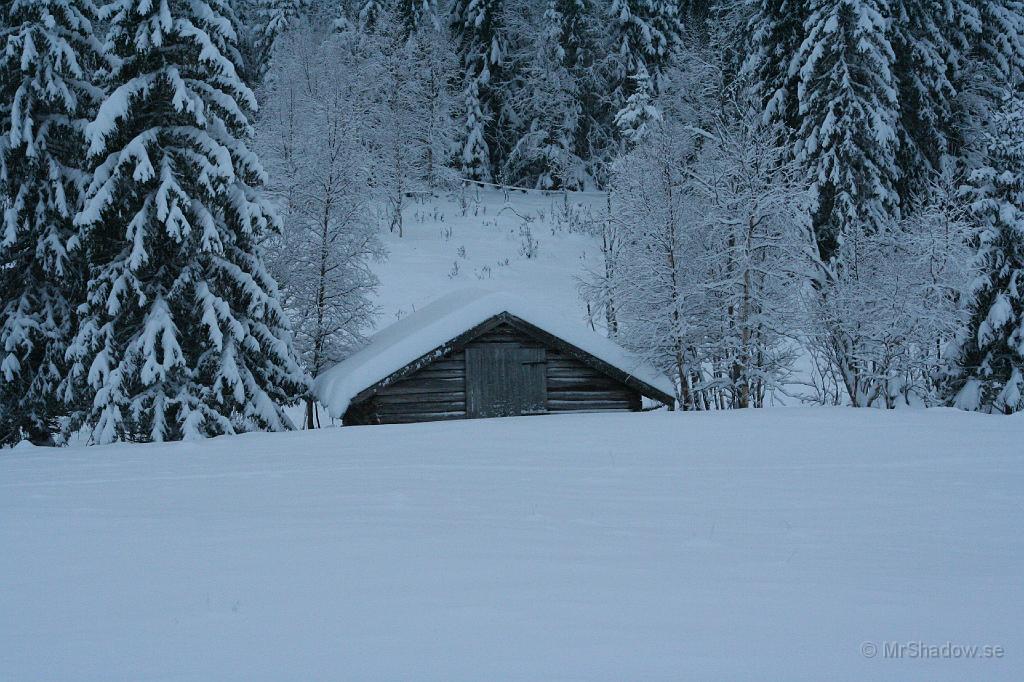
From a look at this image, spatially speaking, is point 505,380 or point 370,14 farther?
point 370,14

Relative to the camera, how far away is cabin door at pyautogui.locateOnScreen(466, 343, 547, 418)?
1744 centimetres

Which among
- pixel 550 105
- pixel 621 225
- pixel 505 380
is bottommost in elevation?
pixel 505 380

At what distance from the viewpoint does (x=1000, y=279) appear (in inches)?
742

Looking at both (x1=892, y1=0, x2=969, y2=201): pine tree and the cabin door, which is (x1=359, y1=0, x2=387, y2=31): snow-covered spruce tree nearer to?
(x1=892, y1=0, x2=969, y2=201): pine tree

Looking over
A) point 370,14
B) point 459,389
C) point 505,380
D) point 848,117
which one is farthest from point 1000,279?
point 370,14

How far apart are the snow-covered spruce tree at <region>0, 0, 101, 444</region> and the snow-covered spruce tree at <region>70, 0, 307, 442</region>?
1518 millimetres

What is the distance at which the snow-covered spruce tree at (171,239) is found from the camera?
13602 millimetres

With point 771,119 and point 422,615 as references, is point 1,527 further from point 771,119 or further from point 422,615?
point 771,119

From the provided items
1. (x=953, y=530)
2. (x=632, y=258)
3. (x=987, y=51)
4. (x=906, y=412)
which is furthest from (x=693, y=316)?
(x=987, y=51)

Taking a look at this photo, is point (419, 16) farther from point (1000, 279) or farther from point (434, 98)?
point (1000, 279)

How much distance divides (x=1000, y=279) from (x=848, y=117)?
731cm

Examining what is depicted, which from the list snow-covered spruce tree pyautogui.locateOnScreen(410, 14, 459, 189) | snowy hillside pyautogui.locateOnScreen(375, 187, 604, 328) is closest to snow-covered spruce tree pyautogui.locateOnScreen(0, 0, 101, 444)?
snowy hillside pyautogui.locateOnScreen(375, 187, 604, 328)

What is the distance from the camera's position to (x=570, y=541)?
5.82 meters

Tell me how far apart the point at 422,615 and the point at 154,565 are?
225 cm
